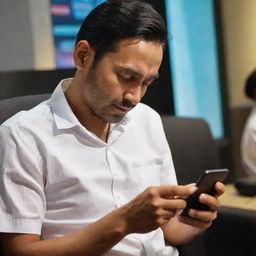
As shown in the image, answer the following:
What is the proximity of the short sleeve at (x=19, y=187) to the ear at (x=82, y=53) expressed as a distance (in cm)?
25

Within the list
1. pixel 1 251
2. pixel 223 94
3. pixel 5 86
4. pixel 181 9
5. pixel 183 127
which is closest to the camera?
pixel 1 251

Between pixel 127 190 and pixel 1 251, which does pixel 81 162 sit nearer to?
pixel 127 190

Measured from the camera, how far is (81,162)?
3.99 ft

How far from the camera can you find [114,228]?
3.36ft

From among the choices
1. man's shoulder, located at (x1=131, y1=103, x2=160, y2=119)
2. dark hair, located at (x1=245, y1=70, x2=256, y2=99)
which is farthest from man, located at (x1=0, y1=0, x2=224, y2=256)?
dark hair, located at (x1=245, y1=70, x2=256, y2=99)

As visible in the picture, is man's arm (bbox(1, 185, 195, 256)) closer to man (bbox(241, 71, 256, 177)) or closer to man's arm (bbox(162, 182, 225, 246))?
man's arm (bbox(162, 182, 225, 246))

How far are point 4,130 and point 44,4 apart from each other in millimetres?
846

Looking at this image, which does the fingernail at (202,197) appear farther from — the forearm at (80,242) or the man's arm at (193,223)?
the forearm at (80,242)

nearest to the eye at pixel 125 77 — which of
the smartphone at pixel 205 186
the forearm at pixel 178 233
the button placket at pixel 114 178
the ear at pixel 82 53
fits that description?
the ear at pixel 82 53

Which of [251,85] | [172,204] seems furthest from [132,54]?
[251,85]

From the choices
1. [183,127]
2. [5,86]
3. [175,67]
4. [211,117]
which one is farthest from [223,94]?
[5,86]

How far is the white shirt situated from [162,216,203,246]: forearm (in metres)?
0.04

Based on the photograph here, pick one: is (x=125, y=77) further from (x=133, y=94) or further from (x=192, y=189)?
(x=192, y=189)

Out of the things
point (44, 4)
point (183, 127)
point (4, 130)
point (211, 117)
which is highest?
point (44, 4)
